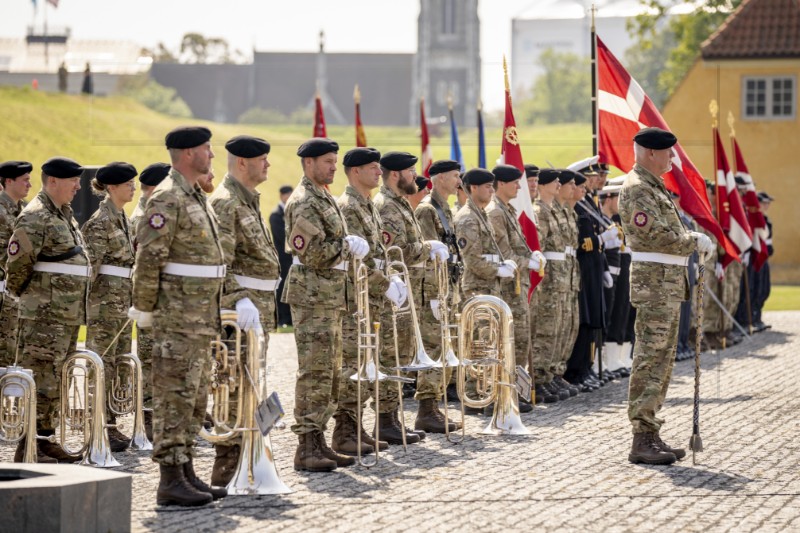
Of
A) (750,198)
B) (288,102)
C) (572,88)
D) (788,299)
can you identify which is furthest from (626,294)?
(572,88)

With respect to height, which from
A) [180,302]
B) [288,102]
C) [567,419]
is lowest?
[567,419]

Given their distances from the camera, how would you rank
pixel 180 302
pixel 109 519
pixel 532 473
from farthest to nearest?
pixel 532 473
pixel 180 302
pixel 109 519

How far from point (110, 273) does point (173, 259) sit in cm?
311

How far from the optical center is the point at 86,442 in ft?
35.0

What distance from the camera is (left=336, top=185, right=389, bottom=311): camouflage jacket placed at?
36.1 ft

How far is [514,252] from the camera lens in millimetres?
14211

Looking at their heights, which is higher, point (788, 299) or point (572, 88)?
point (572, 88)

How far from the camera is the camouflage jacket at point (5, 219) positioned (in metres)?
11.9

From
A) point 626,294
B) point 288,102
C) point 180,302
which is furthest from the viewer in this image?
point 288,102

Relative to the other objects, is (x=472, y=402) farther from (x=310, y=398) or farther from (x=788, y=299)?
(x=788, y=299)

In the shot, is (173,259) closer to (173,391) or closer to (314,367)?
(173,391)

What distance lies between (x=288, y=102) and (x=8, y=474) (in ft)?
246

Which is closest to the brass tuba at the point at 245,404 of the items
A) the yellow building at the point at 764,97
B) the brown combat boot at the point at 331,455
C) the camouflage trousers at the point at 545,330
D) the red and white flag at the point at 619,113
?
the brown combat boot at the point at 331,455

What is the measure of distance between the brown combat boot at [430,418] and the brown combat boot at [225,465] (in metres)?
3.25
